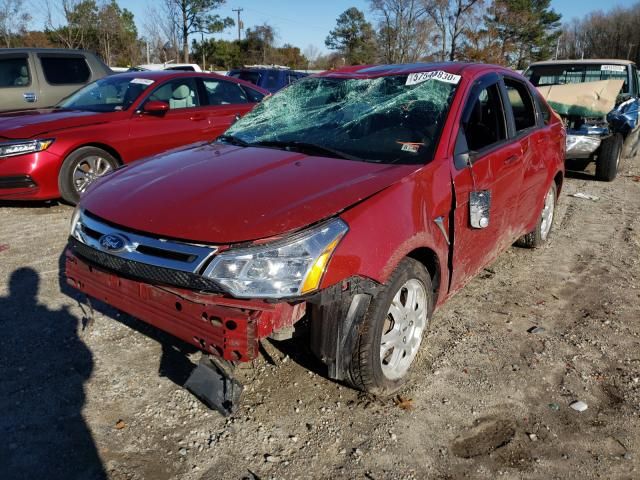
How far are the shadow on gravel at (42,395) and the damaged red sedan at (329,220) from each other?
0.57 meters

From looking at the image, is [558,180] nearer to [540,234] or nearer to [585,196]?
[540,234]

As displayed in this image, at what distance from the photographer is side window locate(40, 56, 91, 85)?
28.9 ft

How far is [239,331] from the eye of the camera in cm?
226

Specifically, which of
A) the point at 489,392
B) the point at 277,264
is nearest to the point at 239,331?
the point at 277,264

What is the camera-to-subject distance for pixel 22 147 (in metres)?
5.88

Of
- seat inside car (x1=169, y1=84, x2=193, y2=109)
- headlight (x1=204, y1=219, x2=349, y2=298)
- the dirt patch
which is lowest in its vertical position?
the dirt patch

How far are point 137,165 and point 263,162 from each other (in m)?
0.84

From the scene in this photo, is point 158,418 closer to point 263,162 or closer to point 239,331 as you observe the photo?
point 239,331

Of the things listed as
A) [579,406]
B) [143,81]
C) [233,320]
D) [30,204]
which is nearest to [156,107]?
[143,81]

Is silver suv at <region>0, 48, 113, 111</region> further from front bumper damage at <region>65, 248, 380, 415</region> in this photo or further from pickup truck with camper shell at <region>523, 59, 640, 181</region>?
pickup truck with camper shell at <region>523, 59, 640, 181</region>

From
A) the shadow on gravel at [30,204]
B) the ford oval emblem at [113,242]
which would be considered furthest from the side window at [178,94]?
the ford oval emblem at [113,242]

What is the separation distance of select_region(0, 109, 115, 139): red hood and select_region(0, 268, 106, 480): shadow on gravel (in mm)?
2682

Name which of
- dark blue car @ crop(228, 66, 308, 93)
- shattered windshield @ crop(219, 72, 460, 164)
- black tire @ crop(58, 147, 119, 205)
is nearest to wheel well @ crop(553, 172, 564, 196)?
shattered windshield @ crop(219, 72, 460, 164)

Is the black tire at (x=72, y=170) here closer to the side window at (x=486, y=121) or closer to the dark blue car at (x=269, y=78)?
the side window at (x=486, y=121)
